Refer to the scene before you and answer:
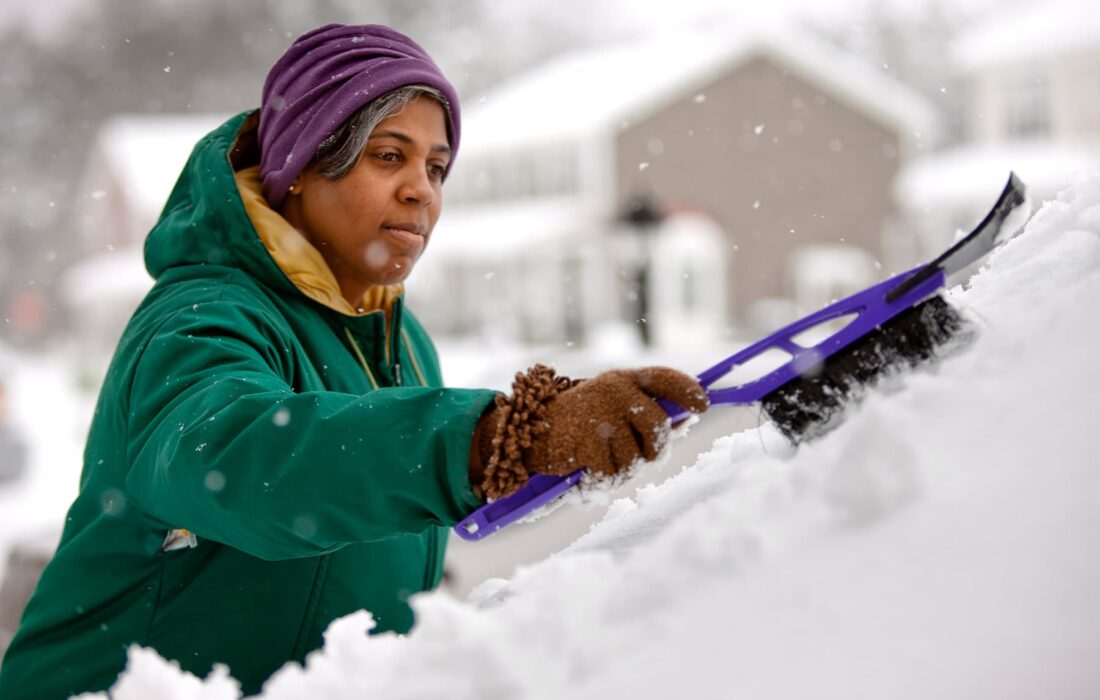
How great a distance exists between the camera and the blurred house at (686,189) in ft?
81.3

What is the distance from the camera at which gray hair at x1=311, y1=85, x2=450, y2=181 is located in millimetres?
1835

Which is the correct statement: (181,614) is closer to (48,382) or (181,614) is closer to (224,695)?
(224,695)

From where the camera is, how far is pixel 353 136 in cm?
184

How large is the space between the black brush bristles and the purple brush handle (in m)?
0.01

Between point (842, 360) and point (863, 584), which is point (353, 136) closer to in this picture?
point (842, 360)

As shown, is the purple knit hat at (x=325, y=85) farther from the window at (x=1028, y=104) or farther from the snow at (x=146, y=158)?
the snow at (x=146, y=158)

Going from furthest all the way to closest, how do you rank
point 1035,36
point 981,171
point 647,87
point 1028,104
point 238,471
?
point 981,171
point 1028,104
point 647,87
point 1035,36
point 238,471

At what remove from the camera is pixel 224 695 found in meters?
1.14

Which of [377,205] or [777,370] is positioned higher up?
[377,205]

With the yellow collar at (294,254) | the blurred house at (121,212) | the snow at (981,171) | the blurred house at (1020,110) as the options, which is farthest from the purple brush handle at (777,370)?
the blurred house at (121,212)

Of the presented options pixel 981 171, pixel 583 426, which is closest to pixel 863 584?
pixel 583 426

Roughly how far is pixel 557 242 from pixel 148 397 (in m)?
24.3

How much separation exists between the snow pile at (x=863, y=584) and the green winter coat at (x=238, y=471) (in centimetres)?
18

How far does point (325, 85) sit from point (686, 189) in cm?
2398
